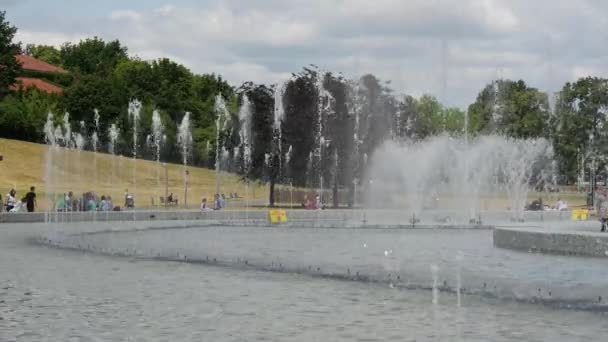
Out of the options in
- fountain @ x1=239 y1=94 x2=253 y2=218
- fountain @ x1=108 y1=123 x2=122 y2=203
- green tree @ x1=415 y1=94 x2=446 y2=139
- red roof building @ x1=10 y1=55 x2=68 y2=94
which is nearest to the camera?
fountain @ x1=239 y1=94 x2=253 y2=218

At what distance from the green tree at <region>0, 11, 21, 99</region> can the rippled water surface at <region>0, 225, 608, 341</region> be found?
6939 centimetres

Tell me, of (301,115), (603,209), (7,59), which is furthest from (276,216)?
(7,59)

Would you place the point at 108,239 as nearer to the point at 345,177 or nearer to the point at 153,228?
the point at 153,228

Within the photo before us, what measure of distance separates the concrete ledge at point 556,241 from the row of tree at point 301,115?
33.3m

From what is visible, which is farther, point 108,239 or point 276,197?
point 276,197

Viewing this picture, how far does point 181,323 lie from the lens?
1410cm

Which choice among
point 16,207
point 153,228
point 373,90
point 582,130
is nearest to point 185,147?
point 373,90

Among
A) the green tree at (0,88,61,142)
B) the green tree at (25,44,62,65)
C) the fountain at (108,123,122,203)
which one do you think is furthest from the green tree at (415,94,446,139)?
the green tree at (25,44,62,65)

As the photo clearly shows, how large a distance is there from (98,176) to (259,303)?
74.0 meters

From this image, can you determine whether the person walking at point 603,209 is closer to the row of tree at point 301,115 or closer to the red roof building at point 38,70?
the row of tree at point 301,115

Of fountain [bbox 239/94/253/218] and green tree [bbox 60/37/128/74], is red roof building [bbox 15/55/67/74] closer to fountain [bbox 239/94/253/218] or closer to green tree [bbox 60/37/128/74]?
green tree [bbox 60/37/128/74]

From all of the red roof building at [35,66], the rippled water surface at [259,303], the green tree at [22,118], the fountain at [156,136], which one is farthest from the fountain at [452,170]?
the red roof building at [35,66]

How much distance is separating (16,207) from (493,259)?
31.8 m

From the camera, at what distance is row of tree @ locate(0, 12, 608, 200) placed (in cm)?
6944
